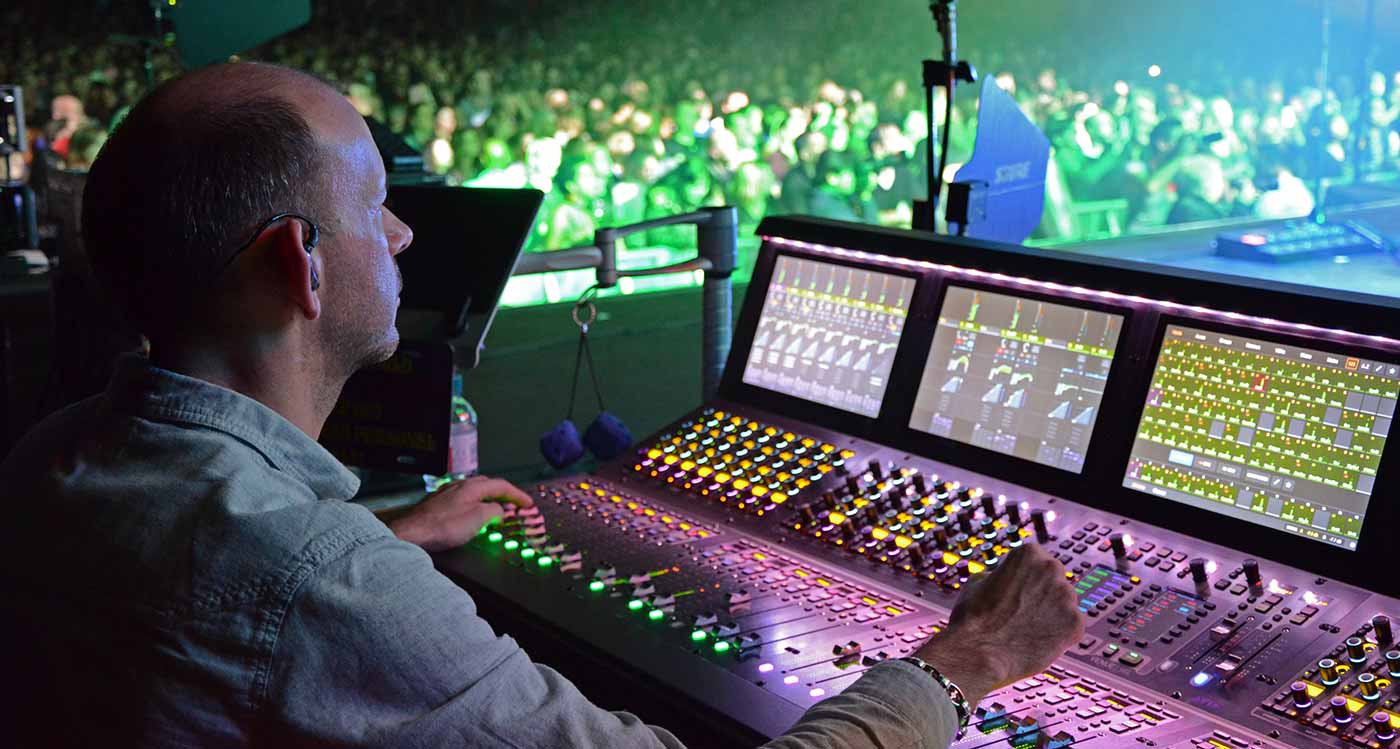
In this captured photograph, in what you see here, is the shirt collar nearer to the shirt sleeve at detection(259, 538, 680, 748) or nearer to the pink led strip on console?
the shirt sleeve at detection(259, 538, 680, 748)

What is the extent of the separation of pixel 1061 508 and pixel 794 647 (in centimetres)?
45

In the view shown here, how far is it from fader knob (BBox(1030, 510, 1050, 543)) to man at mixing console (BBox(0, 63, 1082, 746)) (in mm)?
525

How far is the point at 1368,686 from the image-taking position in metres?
1.22

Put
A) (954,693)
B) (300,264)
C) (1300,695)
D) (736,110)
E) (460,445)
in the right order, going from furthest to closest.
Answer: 1. (736,110)
2. (460,445)
3. (1300,695)
4. (954,693)
5. (300,264)

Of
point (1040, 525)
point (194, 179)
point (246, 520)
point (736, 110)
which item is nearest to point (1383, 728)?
point (1040, 525)

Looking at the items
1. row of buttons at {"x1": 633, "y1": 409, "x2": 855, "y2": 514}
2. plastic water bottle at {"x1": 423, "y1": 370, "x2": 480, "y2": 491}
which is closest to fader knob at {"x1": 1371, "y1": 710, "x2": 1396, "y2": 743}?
row of buttons at {"x1": 633, "y1": 409, "x2": 855, "y2": 514}

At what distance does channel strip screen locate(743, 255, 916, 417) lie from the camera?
1.95 m

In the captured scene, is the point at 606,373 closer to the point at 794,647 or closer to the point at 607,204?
the point at 607,204

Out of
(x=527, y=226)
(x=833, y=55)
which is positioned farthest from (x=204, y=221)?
(x=833, y=55)

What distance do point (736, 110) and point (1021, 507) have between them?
13.7ft

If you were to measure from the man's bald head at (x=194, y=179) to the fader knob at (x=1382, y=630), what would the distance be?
3.59ft

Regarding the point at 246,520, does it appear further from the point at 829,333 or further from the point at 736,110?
the point at 736,110

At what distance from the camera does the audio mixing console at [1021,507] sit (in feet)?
4.28

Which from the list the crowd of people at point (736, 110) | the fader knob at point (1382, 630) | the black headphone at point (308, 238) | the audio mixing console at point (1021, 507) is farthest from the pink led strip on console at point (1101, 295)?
the crowd of people at point (736, 110)
